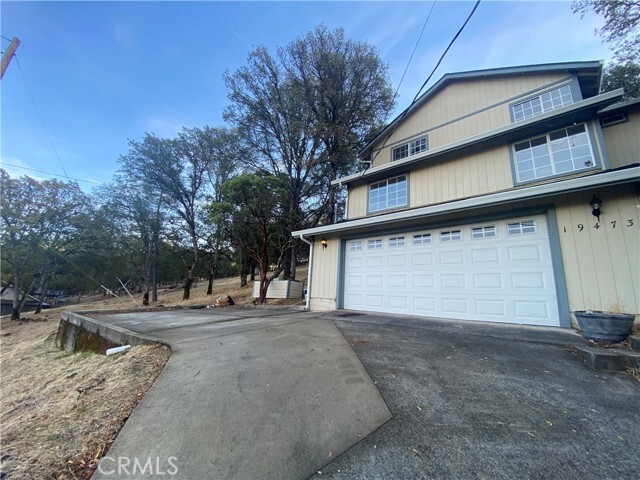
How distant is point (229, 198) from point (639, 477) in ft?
39.1

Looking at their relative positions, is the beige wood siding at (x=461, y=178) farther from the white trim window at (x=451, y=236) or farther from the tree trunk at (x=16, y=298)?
the tree trunk at (x=16, y=298)

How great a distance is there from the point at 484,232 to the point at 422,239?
4.77 ft

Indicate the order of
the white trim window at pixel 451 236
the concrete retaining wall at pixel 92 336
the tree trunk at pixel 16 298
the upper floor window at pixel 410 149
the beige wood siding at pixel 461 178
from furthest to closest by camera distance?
the tree trunk at pixel 16 298
the upper floor window at pixel 410 149
the beige wood siding at pixel 461 178
the white trim window at pixel 451 236
the concrete retaining wall at pixel 92 336

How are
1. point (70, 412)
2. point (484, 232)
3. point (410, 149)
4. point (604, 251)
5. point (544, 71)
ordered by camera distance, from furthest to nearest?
point (410, 149) < point (544, 71) < point (484, 232) < point (604, 251) < point (70, 412)

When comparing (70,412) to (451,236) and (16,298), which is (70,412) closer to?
(451,236)

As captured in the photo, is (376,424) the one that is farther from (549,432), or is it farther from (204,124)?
(204,124)

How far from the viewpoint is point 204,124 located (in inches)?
717

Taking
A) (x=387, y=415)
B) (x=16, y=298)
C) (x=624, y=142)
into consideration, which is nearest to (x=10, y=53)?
(x=387, y=415)

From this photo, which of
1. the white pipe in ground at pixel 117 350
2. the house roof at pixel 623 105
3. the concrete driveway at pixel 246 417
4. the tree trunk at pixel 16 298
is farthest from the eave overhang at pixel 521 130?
the tree trunk at pixel 16 298

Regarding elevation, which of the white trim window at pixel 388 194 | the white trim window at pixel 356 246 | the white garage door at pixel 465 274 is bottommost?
the white garage door at pixel 465 274

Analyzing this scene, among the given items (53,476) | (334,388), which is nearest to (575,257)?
(334,388)

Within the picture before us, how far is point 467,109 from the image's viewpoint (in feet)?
29.0

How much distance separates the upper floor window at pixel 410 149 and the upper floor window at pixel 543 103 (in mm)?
2722

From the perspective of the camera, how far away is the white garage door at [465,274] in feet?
17.8
